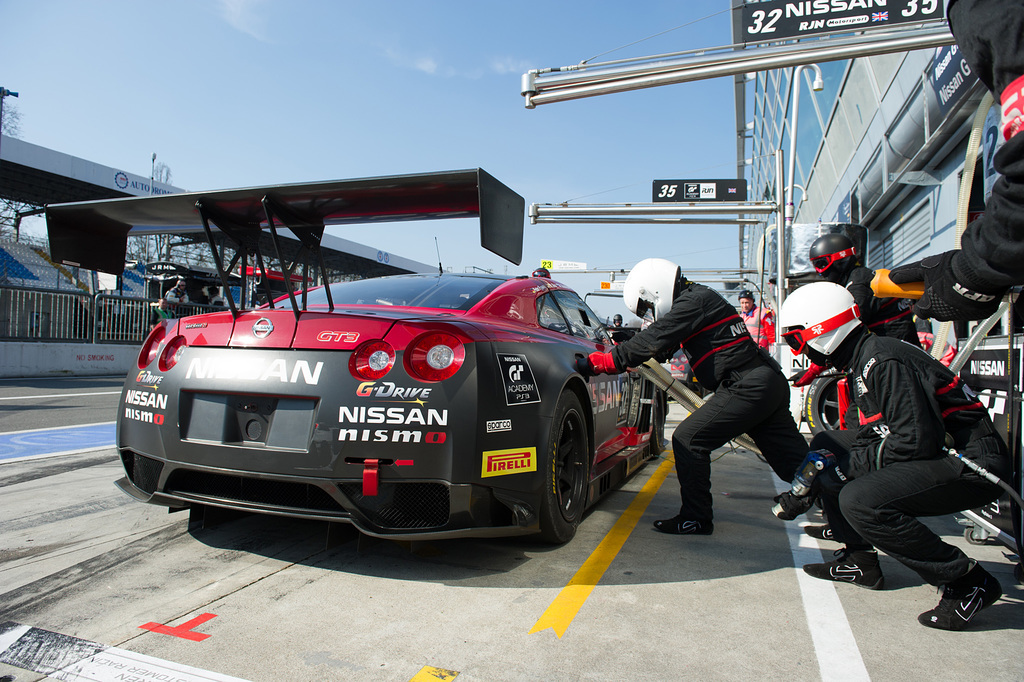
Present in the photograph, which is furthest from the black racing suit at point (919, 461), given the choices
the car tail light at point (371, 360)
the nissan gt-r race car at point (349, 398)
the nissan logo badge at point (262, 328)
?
the nissan logo badge at point (262, 328)

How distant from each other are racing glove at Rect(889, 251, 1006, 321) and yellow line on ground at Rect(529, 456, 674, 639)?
158 centimetres

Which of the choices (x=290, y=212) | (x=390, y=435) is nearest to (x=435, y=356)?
(x=390, y=435)

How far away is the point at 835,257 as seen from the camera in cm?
467

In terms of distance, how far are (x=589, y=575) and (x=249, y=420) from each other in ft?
5.23

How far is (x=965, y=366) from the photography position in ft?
11.5

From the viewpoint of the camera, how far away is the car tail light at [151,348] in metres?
3.04

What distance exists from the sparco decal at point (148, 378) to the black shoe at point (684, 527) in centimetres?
266

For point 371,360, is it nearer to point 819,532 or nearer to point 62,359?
point 819,532

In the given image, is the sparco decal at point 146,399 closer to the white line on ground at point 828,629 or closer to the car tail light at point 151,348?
the car tail light at point 151,348

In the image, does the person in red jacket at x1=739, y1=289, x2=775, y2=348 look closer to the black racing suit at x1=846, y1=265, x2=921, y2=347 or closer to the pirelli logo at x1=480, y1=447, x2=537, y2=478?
the black racing suit at x1=846, y1=265, x2=921, y2=347

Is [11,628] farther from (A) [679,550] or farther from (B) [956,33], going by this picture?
(B) [956,33]

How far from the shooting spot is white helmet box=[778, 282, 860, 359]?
10.1 ft

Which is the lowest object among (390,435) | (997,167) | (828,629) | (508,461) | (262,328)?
(828,629)

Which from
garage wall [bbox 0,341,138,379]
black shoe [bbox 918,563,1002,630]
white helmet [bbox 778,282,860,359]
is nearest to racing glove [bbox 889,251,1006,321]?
white helmet [bbox 778,282,860,359]
